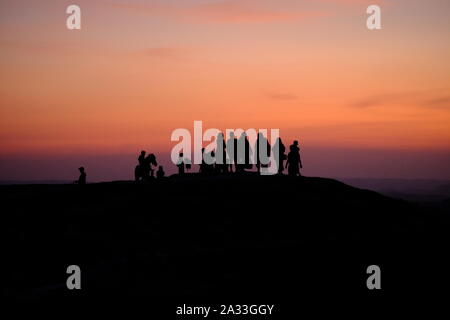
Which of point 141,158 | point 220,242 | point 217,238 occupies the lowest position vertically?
point 220,242

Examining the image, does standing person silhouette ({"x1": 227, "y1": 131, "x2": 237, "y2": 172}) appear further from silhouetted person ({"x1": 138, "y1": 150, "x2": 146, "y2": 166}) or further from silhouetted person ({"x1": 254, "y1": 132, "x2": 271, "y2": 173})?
silhouetted person ({"x1": 138, "y1": 150, "x2": 146, "y2": 166})

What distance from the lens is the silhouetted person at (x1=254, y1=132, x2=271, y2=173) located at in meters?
41.8

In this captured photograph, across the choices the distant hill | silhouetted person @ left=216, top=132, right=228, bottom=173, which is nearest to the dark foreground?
the distant hill

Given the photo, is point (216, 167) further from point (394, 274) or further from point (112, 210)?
point (394, 274)

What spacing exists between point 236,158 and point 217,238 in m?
12.8

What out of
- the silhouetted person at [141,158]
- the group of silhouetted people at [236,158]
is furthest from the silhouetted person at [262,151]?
the silhouetted person at [141,158]

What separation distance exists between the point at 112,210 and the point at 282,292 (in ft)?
37.3

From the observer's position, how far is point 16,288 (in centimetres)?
2506

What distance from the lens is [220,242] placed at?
98.6 ft

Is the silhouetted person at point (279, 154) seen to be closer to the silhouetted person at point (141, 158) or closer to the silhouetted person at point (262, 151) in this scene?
the silhouetted person at point (262, 151)

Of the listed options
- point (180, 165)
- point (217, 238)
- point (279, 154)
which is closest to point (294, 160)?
point (279, 154)

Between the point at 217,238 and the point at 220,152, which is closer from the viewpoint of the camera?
the point at 217,238

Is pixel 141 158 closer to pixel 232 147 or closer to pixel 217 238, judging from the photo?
pixel 232 147
